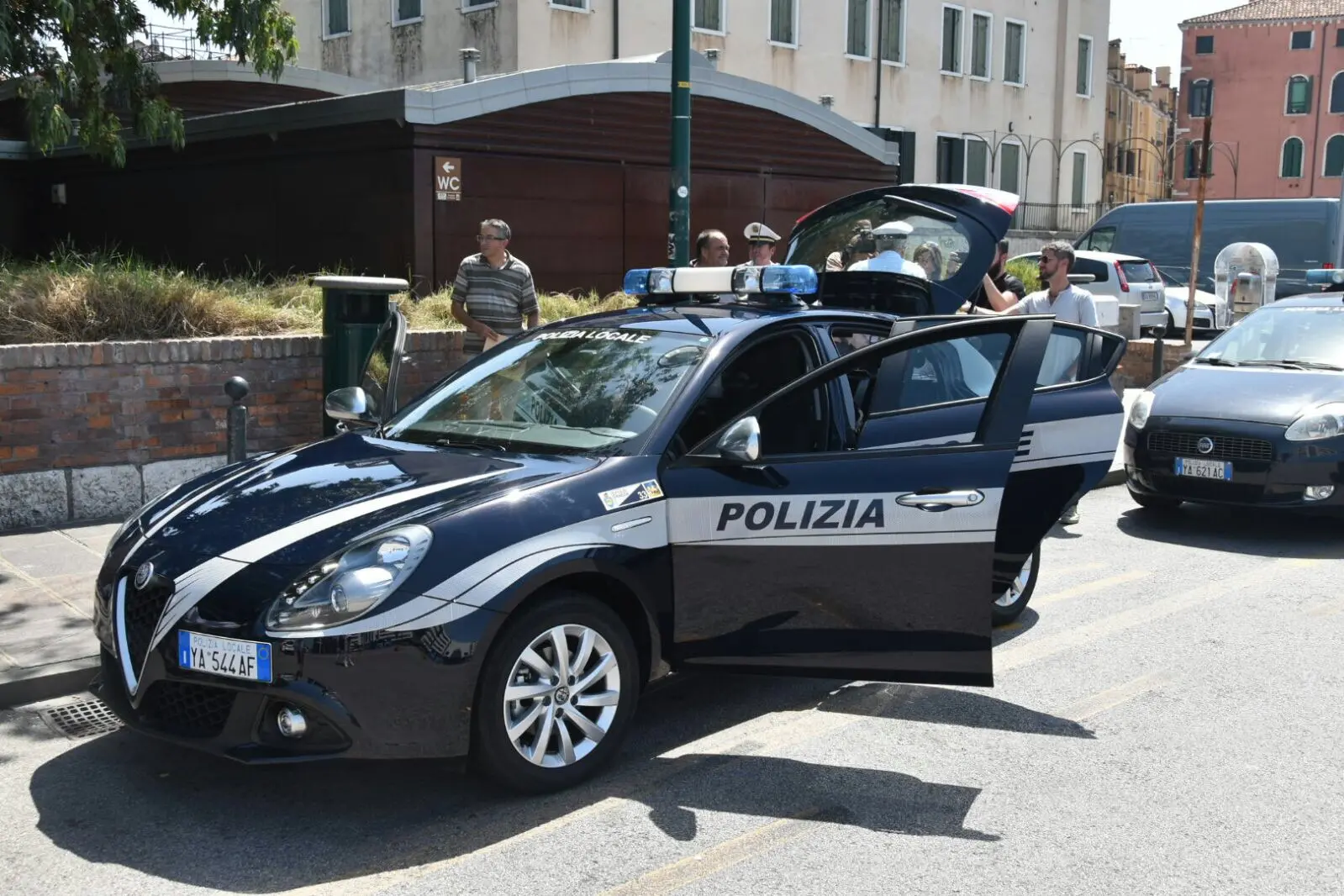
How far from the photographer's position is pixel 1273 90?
66812 mm

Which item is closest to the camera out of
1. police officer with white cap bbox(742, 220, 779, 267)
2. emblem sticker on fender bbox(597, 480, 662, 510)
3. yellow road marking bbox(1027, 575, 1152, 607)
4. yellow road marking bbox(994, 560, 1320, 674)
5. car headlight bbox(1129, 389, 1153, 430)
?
emblem sticker on fender bbox(597, 480, 662, 510)

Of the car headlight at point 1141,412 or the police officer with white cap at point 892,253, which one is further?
the car headlight at point 1141,412

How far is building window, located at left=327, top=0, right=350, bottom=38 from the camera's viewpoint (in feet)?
106

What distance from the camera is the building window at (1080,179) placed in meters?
42.7

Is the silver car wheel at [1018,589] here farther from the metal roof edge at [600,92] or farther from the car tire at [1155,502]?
the metal roof edge at [600,92]

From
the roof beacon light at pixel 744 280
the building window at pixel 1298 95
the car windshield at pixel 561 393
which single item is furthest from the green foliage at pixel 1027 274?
the building window at pixel 1298 95

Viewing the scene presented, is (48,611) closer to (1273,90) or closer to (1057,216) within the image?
(1057,216)

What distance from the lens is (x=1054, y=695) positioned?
18.7 ft

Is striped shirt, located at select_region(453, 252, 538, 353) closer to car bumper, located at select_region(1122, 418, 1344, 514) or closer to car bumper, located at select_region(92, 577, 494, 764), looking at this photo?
car bumper, located at select_region(1122, 418, 1344, 514)

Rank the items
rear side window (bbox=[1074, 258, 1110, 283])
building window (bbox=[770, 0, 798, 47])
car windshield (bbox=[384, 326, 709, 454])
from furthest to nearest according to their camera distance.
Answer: building window (bbox=[770, 0, 798, 47]) < rear side window (bbox=[1074, 258, 1110, 283]) < car windshield (bbox=[384, 326, 709, 454])

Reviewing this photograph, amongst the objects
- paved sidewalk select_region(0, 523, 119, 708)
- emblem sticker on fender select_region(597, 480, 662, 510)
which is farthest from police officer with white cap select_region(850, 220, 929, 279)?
paved sidewalk select_region(0, 523, 119, 708)

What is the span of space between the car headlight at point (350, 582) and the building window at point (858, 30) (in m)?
32.4

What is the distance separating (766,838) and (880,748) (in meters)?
0.95

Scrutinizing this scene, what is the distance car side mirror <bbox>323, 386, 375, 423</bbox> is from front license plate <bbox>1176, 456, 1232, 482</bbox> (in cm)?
562
